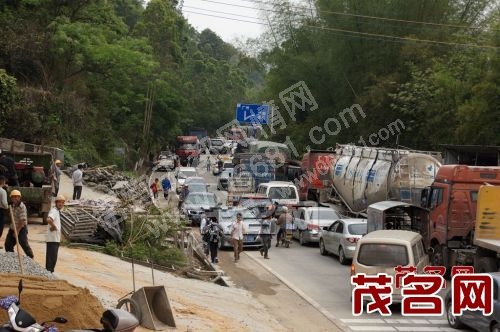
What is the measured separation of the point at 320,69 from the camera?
4866 cm

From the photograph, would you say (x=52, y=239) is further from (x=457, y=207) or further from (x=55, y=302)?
(x=457, y=207)

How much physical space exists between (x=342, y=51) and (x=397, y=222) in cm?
2328

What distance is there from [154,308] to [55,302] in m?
2.72

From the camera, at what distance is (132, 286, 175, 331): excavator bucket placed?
1200 cm

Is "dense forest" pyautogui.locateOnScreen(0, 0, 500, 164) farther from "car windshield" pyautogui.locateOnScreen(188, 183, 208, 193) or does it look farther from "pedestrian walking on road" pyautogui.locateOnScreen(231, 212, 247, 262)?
"pedestrian walking on road" pyautogui.locateOnScreen(231, 212, 247, 262)

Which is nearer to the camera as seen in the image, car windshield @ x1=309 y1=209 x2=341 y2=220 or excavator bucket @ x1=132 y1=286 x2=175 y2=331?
excavator bucket @ x1=132 y1=286 x2=175 y2=331

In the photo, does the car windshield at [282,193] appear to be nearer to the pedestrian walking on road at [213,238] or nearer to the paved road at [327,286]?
the paved road at [327,286]

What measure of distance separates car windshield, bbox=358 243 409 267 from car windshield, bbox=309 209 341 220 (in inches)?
455

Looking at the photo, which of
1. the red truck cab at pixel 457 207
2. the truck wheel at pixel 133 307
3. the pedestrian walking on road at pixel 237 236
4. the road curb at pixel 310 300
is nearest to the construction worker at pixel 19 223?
the truck wheel at pixel 133 307

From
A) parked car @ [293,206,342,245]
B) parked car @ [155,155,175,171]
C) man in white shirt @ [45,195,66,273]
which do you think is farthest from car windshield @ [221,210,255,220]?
parked car @ [155,155,175,171]

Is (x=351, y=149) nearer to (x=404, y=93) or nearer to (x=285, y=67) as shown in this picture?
(x=404, y=93)

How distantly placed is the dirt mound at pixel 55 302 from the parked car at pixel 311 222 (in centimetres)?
1794

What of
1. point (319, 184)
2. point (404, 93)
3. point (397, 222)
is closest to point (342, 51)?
point (404, 93)

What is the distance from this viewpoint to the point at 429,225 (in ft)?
70.5
